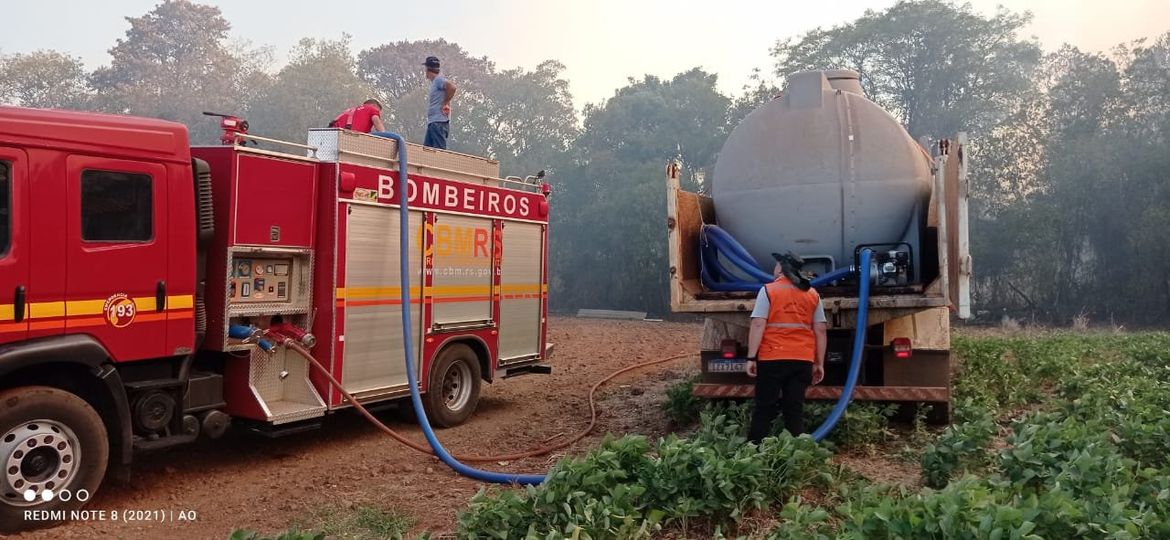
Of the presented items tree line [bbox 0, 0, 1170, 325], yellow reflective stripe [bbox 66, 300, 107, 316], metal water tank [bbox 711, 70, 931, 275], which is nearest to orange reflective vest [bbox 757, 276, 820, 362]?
metal water tank [bbox 711, 70, 931, 275]

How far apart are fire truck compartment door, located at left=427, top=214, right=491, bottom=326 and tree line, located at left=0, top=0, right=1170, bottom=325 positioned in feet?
65.2

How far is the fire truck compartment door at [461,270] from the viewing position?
8617 mm

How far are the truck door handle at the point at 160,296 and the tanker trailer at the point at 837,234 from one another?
400 cm

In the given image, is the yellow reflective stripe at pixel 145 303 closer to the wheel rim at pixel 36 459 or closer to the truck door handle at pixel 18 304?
the truck door handle at pixel 18 304

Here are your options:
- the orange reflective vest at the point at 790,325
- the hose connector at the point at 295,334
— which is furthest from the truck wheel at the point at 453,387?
the orange reflective vest at the point at 790,325

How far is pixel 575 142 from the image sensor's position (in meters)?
37.7

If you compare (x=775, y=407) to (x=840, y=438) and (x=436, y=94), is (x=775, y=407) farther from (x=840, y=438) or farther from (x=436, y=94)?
(x=436, y=94)

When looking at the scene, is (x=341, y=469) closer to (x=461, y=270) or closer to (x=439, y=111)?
(x=461, y=270)

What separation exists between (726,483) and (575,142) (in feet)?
→ 110

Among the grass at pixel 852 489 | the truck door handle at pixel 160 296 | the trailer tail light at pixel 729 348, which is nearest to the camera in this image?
the grass at pixel 852 489

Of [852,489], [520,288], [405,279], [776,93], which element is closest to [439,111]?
[520,288]

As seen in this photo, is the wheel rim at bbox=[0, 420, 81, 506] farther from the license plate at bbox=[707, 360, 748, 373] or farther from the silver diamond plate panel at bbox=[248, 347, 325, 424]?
the license plate at bbox=[707, 360, 748, 373]

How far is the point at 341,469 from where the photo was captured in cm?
712

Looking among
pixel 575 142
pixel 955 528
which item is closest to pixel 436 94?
pixel 955 528
